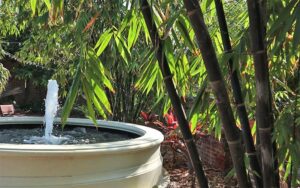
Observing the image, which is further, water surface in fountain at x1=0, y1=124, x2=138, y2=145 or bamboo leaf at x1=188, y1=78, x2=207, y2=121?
water surface in fountain at x1=0, y1=124, x2=138, y2=145

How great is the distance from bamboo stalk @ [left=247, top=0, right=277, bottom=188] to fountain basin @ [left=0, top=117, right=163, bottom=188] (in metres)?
1.29

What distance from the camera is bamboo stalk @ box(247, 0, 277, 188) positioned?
115 centimetres

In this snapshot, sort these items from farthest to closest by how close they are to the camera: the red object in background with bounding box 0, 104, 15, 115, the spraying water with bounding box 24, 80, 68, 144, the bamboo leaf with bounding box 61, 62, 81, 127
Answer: the red object in background with bounding box 0, 104, 15, 115 < the spraying water with bounding box 24, 80, 68, 144 < the bamboo leaf with bounding box 61, 62, 81, 127

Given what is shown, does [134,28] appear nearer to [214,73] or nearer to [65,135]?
[214,73]

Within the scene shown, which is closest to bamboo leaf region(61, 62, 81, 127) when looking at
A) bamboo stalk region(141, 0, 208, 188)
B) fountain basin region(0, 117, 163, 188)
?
bamboo stalk region(141, 0, 208, 188)

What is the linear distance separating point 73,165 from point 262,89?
1413 millimetres

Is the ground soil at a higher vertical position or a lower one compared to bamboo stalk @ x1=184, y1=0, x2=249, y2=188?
lower

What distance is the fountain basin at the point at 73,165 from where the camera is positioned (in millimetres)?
2291

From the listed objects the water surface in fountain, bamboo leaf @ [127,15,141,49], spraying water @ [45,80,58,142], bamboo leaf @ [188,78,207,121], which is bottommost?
the water surface in fountain

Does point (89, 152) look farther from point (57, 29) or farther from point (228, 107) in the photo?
point (57, 29)

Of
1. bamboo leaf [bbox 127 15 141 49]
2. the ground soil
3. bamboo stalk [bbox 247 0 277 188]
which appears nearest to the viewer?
bamboo stalk [bbox 247 0 277 188]

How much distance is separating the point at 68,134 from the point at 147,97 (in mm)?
2084

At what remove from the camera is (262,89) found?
1.20 metres

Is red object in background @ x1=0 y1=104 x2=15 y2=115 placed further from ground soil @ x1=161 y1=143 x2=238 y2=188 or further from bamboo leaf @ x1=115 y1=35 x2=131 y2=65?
bamboo leaf @ x1=115 y1=35 x2=131 y2=65
